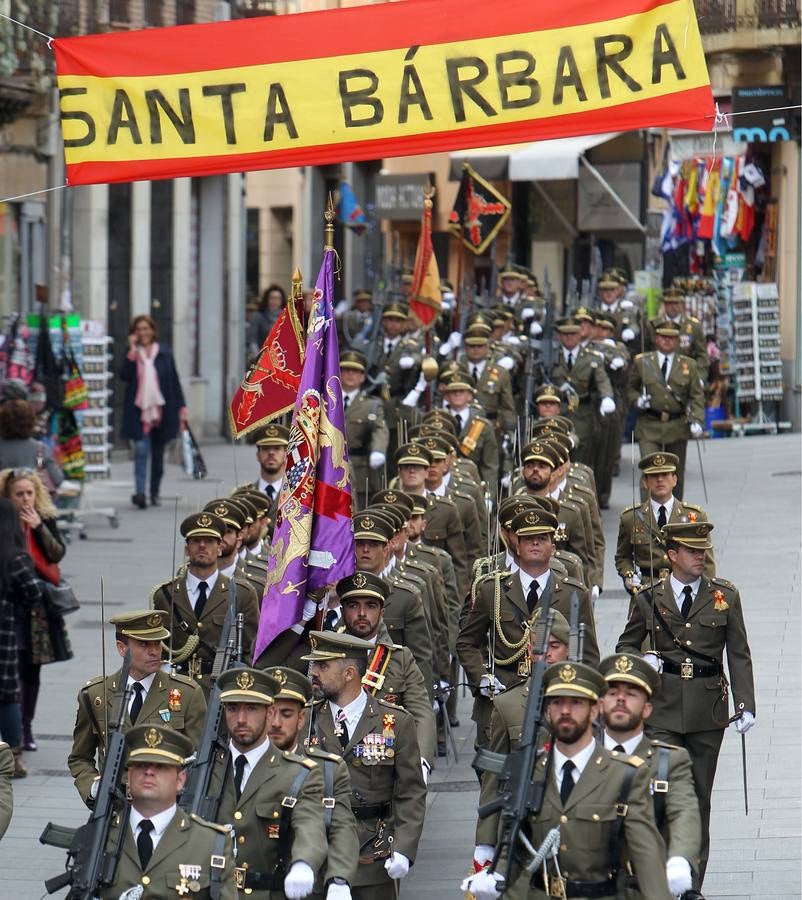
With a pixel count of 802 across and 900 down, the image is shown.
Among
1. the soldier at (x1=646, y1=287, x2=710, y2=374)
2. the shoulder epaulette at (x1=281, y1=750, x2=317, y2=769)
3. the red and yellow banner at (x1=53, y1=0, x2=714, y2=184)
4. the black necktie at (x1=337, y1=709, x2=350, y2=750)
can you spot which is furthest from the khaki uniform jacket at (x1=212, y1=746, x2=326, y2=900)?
the soldier at (x1=646, y1=287, x2=710, y2=374)

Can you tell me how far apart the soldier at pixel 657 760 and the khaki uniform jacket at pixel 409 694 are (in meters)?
1.34

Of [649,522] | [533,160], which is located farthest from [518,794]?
[533,160]

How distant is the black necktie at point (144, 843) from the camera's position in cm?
763

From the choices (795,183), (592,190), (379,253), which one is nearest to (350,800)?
(795,183)

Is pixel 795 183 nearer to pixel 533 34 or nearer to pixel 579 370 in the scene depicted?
pixel 579 370

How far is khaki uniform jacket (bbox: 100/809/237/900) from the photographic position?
7598 mm

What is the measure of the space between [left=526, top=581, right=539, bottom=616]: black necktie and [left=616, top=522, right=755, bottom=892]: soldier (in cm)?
50

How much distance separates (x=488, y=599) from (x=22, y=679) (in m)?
3.37

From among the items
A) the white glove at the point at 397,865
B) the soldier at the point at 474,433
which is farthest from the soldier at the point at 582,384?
the white glove at the point at 397,865

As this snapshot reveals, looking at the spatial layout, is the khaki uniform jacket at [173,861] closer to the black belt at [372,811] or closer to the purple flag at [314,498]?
the black belt at [372,811]

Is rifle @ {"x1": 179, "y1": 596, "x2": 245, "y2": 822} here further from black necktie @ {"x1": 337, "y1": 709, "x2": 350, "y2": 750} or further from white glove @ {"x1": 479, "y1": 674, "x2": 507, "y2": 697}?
white glove @ {"x1": 479, "y1": 674, "x2": 507, "y2": 697}

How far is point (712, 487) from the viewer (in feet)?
77.5

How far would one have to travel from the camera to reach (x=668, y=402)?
795 inches

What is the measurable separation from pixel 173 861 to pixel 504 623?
3.82 meters
